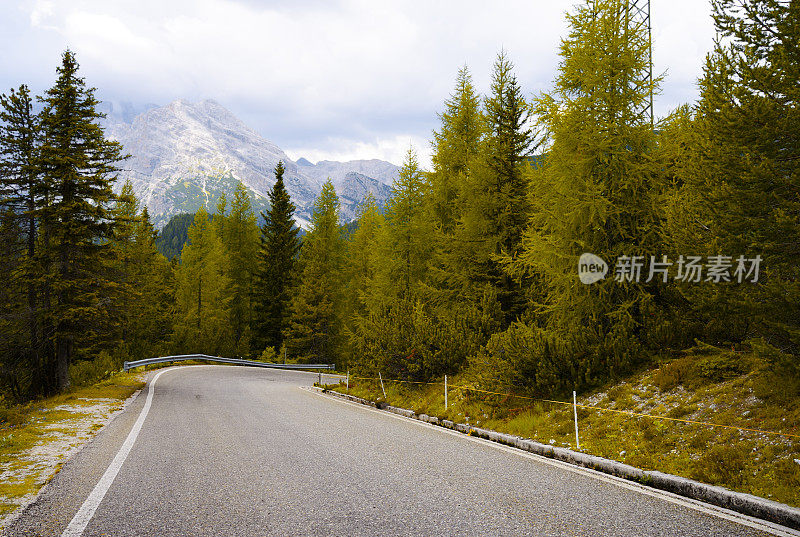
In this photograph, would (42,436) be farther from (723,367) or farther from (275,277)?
(275,277)

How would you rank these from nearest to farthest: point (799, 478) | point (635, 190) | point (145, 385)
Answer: point (799, 478) → point (635, 190) → point (145, 385)

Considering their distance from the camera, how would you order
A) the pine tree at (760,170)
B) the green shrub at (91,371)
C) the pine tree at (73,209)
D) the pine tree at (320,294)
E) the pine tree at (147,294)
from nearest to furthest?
1. the pine tree at (760,170)
2. the pine tree at (73,209)
3. the green shrub at (91,371)
4. the pine tree at (320,294)
5. the pine tree at (147,294)

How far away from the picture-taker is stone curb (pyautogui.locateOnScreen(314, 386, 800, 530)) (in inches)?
188

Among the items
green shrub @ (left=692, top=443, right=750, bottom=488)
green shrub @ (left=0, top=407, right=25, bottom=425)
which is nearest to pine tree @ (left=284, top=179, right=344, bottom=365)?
green shrub @ (left=0, top=407, right=25, bottom=425)

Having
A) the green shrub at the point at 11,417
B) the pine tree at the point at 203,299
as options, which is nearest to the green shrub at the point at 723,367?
the green shrub at the point at 11,417

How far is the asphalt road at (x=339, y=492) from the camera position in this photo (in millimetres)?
4387

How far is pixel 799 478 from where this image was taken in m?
5.11

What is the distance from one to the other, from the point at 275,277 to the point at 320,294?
7577 mm

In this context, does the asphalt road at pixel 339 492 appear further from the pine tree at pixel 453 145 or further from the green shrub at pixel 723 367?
the pine tree at pixel 453 145

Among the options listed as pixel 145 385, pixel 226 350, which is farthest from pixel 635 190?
pixel 226 350

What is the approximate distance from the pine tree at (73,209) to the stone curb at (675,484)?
16.0 metres

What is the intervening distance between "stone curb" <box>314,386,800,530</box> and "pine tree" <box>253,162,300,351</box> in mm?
35109

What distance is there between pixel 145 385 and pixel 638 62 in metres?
20.9

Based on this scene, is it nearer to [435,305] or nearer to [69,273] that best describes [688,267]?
[435,305]
